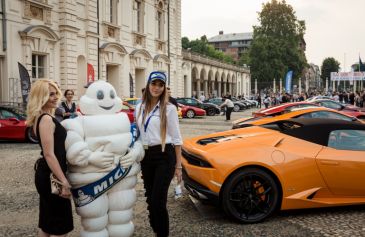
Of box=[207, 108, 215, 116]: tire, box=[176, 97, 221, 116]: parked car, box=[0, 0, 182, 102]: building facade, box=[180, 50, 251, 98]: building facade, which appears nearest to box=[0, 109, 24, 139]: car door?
box=[0, 0, 182, 102]: building facade

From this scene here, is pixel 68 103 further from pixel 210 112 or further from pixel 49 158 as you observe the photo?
pixel 210 112

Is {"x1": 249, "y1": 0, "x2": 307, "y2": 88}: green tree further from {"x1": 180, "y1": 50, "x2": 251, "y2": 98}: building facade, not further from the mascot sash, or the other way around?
the mascot sash

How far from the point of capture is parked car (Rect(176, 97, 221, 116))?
1129 inches

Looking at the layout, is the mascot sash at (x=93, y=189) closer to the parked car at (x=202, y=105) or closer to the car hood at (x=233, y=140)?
the car hood at (x=233, y=140)

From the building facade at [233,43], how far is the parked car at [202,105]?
400 ft

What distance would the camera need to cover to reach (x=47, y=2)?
19.3 meters

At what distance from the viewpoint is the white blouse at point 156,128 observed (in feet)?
12.6

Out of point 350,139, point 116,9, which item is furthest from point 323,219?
point 116,9

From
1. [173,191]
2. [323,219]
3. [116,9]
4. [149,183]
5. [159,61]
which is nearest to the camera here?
[149,183]

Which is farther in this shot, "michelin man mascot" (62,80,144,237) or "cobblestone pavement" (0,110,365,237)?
"cobblestone pavement" (0,110,365,237)

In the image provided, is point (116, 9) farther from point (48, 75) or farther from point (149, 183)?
point (149, 183)

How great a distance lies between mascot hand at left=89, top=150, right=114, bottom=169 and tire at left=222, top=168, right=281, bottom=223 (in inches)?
71.8

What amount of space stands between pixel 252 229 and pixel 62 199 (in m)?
2.39

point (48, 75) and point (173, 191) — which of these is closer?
point (173, 191)
